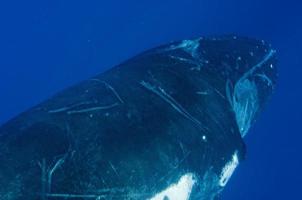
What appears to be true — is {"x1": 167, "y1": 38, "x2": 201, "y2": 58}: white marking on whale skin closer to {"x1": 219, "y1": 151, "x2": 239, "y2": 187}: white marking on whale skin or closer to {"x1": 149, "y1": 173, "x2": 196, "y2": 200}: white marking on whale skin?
{"x1": 219, "y1": 151, "x2": 239, "y2": 187}: white marking on whale skin

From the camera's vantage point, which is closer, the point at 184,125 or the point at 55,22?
the point at 184,125

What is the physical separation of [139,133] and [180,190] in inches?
37.4

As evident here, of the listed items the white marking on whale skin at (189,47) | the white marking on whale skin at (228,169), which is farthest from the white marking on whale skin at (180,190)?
the white marking on whale skin at (189,47)

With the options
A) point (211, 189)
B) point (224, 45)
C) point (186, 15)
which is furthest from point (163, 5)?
point (211, 189)

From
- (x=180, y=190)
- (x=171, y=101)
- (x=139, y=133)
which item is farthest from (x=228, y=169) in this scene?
(x=139, y=133)

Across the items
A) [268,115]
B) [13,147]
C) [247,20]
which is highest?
[13,147]

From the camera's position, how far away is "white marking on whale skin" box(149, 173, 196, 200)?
4.68m

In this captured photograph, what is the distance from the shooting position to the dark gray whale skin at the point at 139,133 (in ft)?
12.9

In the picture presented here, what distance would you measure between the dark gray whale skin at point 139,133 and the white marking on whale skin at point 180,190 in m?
0.01

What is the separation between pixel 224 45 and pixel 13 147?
454 cm

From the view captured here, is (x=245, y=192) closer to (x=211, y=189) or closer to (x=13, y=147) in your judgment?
(x=211, y=189)

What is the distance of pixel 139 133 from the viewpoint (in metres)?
4.61

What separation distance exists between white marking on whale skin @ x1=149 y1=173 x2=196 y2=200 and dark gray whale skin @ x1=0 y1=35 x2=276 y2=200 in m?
0.01

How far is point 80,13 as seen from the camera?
3381 cm
